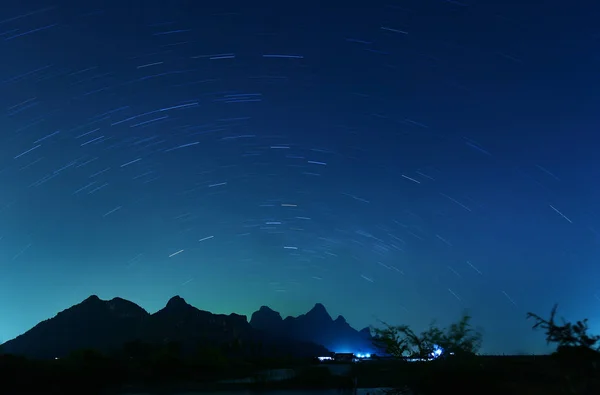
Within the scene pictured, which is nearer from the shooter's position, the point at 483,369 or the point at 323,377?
the point at 483,369

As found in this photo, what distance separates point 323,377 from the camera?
4200 cm

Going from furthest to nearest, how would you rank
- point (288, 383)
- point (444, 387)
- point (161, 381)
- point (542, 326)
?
1. point (161, 381)
2. point (288, 383)
3. point (444, 387)
4. point (542, 326)

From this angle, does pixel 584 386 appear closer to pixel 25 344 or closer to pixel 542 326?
pixel 542 326

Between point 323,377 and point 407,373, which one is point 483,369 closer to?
point 407,373

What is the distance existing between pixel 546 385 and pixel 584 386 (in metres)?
4.42

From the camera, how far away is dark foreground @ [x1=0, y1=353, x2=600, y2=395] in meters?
22.7

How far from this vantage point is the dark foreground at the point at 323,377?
22.7m

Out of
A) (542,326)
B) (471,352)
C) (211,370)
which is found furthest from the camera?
(211,370)

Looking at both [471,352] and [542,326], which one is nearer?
[542,326]

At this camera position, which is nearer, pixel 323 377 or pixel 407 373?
pixel 407 373

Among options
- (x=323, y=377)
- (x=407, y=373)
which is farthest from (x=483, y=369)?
(x=323, y=377)

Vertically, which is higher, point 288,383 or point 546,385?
point 288,383

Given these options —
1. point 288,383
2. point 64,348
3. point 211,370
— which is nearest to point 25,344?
point 64,348

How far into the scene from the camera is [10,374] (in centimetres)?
3756
